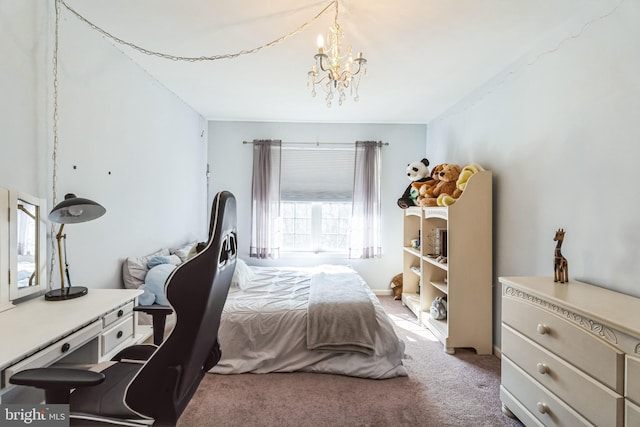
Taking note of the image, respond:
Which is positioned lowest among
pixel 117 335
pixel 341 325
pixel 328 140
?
pixel 341 325

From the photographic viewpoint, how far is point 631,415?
3.80ft

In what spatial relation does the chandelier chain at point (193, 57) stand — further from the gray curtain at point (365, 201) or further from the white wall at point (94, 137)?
the gray curtain at point (365, 201)

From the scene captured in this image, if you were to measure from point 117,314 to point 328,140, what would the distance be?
345 centimetres

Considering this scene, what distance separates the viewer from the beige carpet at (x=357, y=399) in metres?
1.85

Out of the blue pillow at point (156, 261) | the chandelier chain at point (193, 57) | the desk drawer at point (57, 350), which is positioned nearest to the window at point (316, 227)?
the blue pillow at point (156, 261)

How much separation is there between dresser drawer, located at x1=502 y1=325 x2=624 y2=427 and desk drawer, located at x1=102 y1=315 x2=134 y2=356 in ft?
7.19

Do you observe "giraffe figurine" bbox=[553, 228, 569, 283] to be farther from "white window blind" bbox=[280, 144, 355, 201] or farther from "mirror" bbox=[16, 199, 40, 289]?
"mirror" bbox=[16, 199, 40, 289]

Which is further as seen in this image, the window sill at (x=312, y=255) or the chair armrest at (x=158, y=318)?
the window sill at (x=312, y=255)

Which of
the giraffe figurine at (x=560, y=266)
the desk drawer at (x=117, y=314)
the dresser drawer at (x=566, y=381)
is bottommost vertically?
the dresser drawer at (x=566, y=381)

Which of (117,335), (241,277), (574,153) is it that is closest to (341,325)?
(241,277)

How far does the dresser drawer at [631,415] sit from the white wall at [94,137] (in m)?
2.91

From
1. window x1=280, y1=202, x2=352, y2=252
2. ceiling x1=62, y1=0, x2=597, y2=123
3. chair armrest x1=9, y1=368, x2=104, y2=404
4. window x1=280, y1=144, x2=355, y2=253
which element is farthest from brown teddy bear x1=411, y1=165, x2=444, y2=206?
chair armrest x1=9, y1=368, x2=104, y2=404

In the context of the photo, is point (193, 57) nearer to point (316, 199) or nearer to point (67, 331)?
point (67, 331)

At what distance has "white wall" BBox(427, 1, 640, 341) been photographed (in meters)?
1.63
